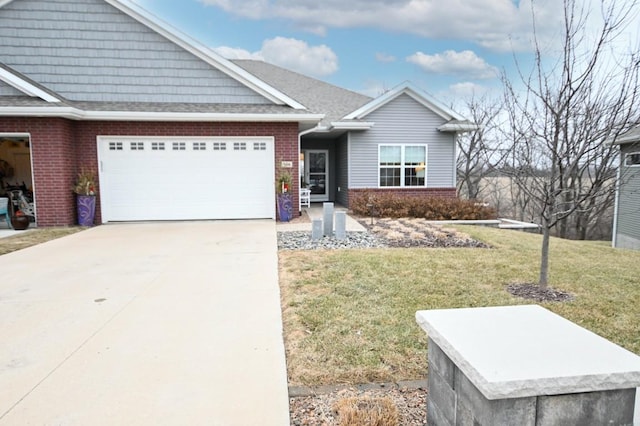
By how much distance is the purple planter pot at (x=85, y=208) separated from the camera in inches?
427

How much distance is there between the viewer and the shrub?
12812mm

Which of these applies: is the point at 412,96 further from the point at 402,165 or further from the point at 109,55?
the point at 109,55

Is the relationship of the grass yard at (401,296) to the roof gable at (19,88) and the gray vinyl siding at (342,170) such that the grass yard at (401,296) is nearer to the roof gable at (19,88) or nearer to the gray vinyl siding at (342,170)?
the roof gable at (19,88)

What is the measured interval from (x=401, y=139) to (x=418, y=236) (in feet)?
23.1

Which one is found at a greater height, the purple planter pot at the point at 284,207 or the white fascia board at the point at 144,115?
the white fascia board at the point at 144,115

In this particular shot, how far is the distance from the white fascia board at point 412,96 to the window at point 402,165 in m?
1.43

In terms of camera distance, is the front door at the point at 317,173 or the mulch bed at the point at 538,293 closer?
the mulch bed at the point at 538,293

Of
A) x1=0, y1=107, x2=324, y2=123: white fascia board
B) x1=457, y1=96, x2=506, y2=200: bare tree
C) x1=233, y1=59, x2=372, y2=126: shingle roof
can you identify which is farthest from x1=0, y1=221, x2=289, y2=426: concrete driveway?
x1=457, y1=96, x2=506, y2=200: bare tree

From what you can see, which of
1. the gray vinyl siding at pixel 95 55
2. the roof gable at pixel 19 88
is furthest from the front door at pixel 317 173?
the roof gable at pixel 19 88

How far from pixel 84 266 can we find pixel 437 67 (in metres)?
23.7

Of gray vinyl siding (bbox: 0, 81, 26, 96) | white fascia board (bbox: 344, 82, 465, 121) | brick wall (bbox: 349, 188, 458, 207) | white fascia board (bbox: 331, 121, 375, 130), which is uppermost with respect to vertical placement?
white fascia board (bbox: 344, 82, 465, 121)

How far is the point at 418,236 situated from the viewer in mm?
8969

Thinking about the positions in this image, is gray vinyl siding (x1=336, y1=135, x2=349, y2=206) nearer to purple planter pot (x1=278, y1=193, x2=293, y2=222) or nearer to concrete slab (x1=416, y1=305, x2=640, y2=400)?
purple planter pot (x1=278, y1=193, x2=293, y2=222)

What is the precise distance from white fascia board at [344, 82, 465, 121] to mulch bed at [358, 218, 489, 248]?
17.1 feet
